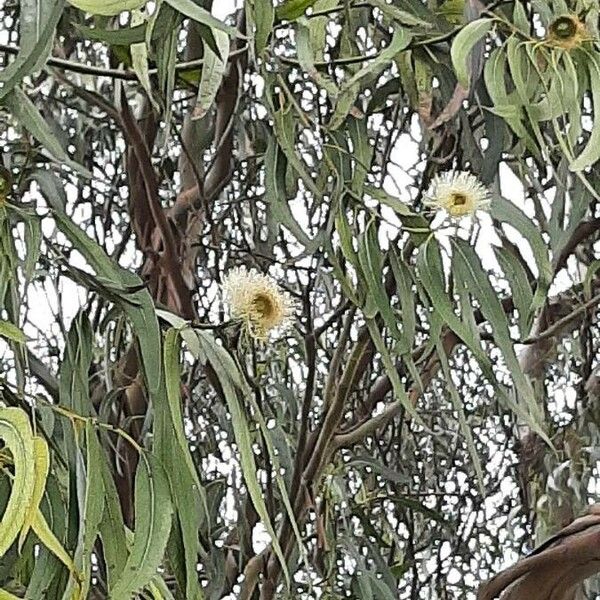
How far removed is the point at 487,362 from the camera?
2.24 ft

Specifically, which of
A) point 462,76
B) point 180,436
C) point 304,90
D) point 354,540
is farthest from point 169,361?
point 304,90

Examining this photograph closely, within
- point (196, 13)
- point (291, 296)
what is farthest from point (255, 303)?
point (291, 296)

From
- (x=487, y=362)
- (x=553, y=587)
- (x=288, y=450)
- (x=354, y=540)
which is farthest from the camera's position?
(x=354, y=540)

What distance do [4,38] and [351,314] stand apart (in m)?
0.55

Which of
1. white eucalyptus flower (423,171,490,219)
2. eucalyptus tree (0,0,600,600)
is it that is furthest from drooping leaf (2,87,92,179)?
white eucalyptus flower (423,171,490,219)

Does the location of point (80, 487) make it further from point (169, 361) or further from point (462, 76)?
point (462, 76)

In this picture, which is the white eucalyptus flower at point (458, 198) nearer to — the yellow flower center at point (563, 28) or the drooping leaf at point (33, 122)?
the yellow flower center at point (563, 28)

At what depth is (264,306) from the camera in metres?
0.66

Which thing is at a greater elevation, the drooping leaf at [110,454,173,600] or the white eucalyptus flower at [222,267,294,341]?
the white eucalyptus flower at [222,267,294,341]

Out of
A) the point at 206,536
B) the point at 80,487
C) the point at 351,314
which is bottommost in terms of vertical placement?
the point at 80,487

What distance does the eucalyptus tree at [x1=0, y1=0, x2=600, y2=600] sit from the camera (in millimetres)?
568

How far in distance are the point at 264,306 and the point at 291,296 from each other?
370mm

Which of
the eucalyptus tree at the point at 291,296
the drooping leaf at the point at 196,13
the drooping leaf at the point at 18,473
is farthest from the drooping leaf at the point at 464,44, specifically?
the drooping leaf at the point at 18,473

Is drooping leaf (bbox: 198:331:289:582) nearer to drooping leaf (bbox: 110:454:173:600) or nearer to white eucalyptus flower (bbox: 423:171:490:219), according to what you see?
drooping leaf (bbox: 110:454:173:600)
